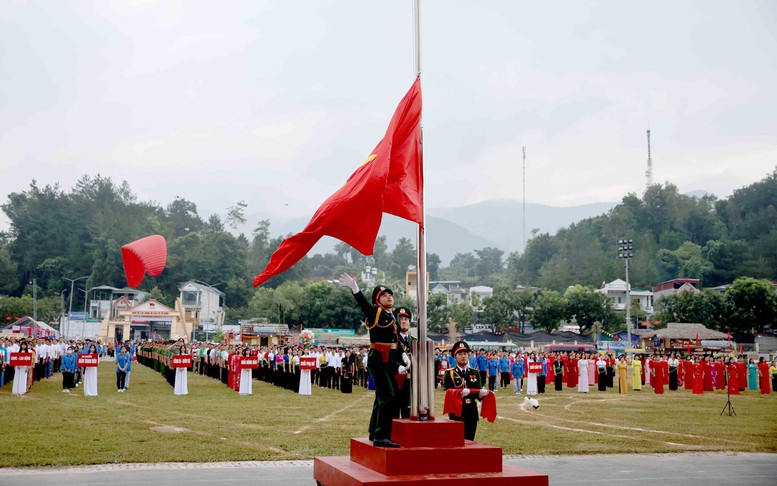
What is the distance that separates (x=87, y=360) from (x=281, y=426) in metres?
8.68

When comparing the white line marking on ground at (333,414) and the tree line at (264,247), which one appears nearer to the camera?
the white line marking on ground at (333,414)

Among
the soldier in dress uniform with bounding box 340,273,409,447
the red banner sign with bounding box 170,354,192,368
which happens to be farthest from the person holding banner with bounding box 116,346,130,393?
the soldier in dress uniform with bounding box 340,273,409,447

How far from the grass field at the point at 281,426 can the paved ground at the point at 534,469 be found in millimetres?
580

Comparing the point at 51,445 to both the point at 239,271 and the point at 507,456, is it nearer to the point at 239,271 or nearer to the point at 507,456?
the point at 507,456

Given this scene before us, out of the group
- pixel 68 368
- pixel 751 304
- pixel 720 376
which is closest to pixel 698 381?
pixel 720 376

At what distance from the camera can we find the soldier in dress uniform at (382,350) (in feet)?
24.4

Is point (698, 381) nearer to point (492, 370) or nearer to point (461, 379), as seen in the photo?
point (492, 370)

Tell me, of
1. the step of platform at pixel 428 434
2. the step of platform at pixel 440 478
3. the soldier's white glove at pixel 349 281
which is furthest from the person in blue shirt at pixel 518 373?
the soldier's white glove at pixel 349 281

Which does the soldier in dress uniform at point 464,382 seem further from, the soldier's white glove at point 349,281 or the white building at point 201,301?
the white building at point 201,301

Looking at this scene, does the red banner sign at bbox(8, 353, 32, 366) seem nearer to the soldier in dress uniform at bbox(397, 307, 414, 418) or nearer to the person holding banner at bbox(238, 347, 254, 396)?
the person holding banner at bbox(238, 347, 254, 396)

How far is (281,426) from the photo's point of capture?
14.8 meters

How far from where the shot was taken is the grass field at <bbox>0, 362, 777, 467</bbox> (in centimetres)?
1147

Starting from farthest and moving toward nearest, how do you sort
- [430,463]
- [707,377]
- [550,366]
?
[550,366] → [707,377] → [430,463]

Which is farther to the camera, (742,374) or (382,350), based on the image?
(742,374)
